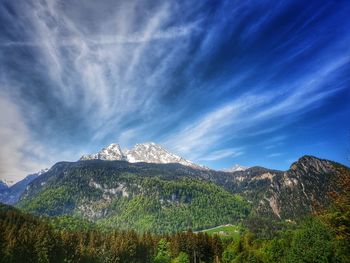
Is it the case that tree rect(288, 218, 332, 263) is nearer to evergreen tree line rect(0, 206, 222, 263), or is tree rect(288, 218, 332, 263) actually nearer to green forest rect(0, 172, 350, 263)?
green forest rect(0, 172, 350, 263)

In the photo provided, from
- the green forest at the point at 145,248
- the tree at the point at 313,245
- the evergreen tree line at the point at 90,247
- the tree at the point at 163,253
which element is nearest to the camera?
the tree at the point at 313,245

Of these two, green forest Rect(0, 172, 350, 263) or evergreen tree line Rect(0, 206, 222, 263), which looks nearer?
green forest Rect(0, 172, 350, 263)

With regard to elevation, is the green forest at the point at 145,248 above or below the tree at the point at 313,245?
above

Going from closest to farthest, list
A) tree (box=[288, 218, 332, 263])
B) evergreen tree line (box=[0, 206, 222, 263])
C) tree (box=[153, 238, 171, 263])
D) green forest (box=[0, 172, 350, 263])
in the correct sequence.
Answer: tree (box=[288, 218, 332, 263]) → green forest (box=[0, 172, 350, 263]) → evergreen tree line (box=[0, 206, 222, 263]) → tree (box=[153, 238, 171, 263])

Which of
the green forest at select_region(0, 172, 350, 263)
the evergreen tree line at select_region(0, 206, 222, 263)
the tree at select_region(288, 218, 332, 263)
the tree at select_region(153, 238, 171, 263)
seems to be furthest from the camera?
the tree at select_region(153, 238, 171, 263)

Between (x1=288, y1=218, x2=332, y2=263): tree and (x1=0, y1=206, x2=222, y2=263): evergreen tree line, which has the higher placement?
(x1=0, y1=206, x2=222, y2=263): evergreen tree line

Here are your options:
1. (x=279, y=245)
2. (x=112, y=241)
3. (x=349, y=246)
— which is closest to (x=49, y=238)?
(x=112, y=241)

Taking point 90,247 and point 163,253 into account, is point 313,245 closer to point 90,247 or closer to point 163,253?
point 163,253

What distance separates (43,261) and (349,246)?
118080 mm

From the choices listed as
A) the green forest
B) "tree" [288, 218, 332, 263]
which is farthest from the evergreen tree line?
"tree" [288, 218, 332, 263]

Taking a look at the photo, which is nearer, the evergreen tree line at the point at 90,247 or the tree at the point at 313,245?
the tree at the point at 313,245

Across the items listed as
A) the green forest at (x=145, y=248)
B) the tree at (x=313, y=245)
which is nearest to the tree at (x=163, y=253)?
the green forest at (x=145, y=248)

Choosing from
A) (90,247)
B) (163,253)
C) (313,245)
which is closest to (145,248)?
(163,253)

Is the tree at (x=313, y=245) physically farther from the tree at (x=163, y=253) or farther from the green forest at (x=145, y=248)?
the tree at (x=163, y=253)
